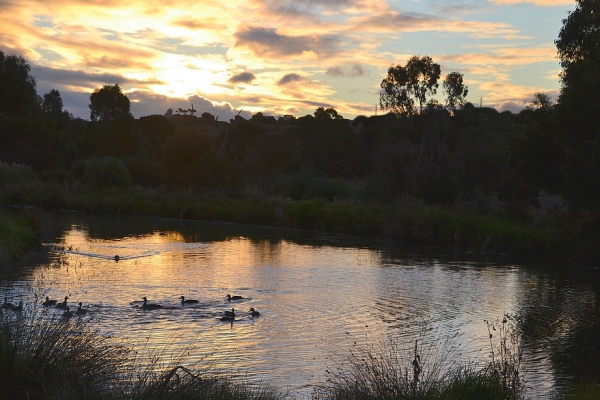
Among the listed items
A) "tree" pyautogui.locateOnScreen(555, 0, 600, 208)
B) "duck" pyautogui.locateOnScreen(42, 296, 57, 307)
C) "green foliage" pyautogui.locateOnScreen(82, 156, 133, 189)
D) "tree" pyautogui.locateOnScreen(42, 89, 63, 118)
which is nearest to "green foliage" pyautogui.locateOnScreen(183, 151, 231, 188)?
"green foliage" pyautogui.locateOnScreen(82, 156, 133, 189)

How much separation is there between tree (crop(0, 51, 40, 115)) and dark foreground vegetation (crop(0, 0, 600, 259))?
0.33ft

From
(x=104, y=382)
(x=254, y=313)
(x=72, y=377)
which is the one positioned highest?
(x=72, y=377)

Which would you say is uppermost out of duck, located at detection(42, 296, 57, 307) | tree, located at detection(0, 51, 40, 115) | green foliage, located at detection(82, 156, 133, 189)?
tree, located at detection(0, 51, 40, 115)

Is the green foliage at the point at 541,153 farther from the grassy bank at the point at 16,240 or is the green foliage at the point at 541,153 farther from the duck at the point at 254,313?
the grassy bank at the point at 16,240

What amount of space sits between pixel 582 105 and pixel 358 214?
17393 mm

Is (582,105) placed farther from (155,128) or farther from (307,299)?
(155,128)

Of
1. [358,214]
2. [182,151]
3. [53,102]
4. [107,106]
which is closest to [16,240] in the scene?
[358,214]

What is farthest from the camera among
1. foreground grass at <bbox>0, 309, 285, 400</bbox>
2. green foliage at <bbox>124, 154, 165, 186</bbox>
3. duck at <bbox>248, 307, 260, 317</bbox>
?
green foliage at <bbox>124, 154, 165, 186</bbox>

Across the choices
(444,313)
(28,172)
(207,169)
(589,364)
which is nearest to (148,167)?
(207,169)

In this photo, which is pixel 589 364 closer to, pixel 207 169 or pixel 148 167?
pixel 207 169

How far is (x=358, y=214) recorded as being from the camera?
39.2 meters

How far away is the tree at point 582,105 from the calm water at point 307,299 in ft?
11.1

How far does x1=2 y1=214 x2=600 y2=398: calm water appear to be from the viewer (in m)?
13.0

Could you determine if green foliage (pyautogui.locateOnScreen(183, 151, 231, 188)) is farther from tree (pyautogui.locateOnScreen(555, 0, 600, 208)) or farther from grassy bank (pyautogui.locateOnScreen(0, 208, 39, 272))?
tree (pyautogui.locateOnScreen(555, 0, 600, 208))
